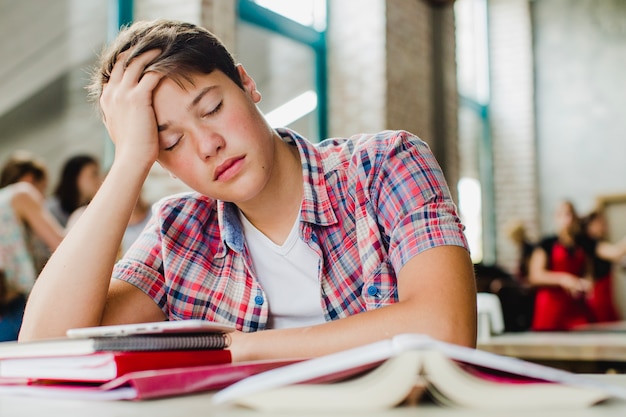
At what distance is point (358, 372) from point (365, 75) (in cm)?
496

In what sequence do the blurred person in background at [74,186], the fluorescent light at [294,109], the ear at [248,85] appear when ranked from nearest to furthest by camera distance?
the ear at [248,85], the blurred person in background at [74,186], the fluorescent light at [294,109]

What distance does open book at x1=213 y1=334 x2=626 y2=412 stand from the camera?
0.56 metres

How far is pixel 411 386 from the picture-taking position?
1.90 feet

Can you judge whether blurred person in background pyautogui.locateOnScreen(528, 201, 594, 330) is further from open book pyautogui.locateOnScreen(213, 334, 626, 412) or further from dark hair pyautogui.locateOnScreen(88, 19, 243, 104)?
open book pyautogui.locateOnScreen(213, 334, 626, 412)

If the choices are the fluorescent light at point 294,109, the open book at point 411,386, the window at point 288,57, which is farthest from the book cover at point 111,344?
the fluorescent light at point 294,109

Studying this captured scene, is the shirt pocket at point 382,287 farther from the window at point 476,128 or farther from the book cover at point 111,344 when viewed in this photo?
the window at point 476,128

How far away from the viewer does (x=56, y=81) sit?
13.5 feet

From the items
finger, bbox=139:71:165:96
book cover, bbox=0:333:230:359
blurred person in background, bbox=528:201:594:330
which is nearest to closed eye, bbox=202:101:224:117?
finger, bbox=139:71:165:96

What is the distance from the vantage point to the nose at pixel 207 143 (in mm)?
1232

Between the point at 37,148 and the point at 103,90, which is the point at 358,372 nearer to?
the point at 103,90

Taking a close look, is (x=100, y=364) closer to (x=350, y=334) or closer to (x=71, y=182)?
(x=350, y=334)

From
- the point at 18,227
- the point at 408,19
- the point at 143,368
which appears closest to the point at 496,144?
the point at 408,19

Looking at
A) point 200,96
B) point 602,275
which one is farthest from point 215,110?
point 602,275

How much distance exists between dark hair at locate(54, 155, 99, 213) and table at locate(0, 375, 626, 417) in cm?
320
